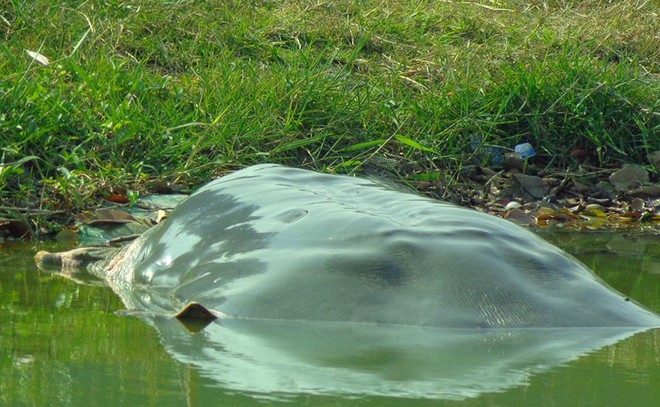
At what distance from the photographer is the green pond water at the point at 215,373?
1613mm

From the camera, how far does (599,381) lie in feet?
5.90

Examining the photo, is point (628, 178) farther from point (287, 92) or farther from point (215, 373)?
point (215, 373)

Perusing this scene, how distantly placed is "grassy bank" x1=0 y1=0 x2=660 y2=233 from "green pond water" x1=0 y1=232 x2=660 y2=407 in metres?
Answer: 1.61

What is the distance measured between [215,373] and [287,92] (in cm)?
288

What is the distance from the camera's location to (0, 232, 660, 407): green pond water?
5.29 feet

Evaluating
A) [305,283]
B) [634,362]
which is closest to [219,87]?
[305,283]

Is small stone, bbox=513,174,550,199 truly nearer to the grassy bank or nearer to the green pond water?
the grassy bank

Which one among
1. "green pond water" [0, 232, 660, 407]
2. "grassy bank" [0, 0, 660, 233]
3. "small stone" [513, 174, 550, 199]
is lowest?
"small stone" [513, 174, 550, 199]

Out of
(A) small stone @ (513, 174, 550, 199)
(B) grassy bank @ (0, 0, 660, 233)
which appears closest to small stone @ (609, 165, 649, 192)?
(B) grassy bank @ (0, 0, 660, 233)

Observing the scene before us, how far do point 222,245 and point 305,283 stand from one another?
34 centimetres

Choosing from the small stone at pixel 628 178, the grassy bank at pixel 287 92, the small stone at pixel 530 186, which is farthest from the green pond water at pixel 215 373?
the small stone at pixel 628 178

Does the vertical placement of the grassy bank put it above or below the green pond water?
below

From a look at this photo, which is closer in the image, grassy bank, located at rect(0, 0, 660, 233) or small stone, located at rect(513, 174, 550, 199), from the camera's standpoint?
grassy bank, located at rect(0, 0, 660, 233)

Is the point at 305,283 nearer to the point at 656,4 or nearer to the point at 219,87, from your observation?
the point at 219,87
